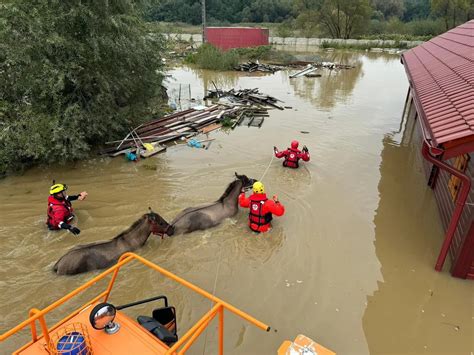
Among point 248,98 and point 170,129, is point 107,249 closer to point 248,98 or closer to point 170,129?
point 170,129

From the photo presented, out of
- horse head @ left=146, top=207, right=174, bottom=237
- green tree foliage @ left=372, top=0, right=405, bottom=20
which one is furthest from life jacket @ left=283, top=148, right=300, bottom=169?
green tree foliage @ left=372, top=0, right=405, bottom=20

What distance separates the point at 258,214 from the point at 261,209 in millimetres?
160

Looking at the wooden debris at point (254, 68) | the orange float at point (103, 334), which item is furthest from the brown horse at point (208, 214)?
the wooden debris at point (254, 68)

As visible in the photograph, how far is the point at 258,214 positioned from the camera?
8.13m

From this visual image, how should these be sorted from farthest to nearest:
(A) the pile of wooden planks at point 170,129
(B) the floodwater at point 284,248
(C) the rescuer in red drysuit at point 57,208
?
(A) the pile of wooden planks at point 170,129
(C) the rescuer in red drysuit at point 57,208
(B) the floodwater at point 284,248

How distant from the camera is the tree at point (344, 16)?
181 ft

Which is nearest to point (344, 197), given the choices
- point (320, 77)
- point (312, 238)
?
point (312, 238)

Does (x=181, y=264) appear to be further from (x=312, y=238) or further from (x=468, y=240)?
(x=468, y=240)

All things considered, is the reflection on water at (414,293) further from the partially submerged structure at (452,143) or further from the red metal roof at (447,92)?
the red metal roof at (447,92)

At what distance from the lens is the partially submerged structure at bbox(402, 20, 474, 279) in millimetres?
5477

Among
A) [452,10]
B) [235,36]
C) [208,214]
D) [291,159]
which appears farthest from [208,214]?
[452,10]

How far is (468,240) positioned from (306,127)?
35.5 feet

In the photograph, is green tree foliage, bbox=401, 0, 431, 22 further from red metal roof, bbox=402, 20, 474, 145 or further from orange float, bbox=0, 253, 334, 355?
orange float, bbox=0, 253, 334, 355

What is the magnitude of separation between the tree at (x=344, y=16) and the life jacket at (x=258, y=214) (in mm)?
57653
